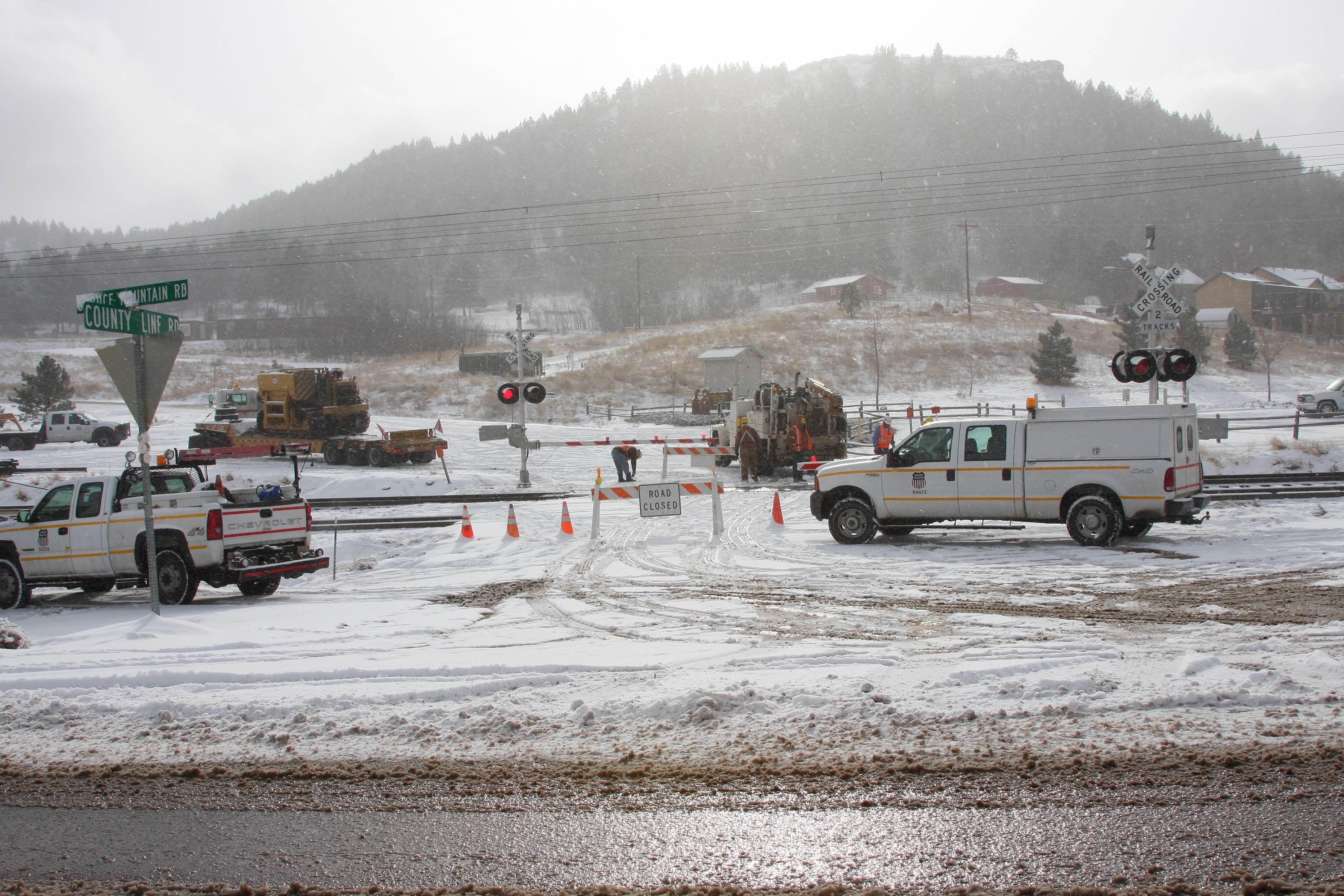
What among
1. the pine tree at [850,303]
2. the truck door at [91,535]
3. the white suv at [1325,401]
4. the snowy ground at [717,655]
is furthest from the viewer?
the pine tree at [850,303]

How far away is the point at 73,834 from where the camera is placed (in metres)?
4.31

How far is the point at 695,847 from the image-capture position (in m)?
3.98

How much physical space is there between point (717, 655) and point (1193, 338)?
6268cm

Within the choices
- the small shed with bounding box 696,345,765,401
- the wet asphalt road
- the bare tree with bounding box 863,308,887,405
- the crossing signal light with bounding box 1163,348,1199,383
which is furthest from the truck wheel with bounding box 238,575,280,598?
the bare tree with bounding box 863,308,887,405

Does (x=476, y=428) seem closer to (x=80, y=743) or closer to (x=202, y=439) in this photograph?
(x=202, y=439)

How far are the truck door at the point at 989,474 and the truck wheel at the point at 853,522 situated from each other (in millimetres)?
1315

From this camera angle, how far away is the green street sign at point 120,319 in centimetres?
838

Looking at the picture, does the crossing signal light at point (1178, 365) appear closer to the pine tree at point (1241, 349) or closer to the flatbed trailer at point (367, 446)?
the flatbed trailer at point (367, 446)

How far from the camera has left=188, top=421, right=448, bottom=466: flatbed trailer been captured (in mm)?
29531

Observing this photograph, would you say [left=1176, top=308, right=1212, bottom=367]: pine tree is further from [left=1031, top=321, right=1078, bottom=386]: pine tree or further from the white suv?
the white suv

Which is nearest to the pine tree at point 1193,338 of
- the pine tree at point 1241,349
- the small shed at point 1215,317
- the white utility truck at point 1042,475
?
the pine tree at point 1241,349

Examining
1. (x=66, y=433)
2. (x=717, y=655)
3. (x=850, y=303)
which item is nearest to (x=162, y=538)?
(x=717, y=655)

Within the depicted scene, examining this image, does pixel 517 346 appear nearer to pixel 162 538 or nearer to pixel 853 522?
pixel 853 522

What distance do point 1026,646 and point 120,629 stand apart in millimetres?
8102
